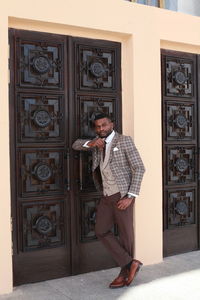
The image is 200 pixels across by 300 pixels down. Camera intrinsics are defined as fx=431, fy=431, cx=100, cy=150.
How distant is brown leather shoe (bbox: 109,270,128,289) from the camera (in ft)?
15.4

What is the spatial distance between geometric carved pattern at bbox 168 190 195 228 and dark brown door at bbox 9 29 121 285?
1.13 meters

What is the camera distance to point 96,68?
17.3 feet

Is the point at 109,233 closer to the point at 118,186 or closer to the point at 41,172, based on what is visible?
the point at 118,186

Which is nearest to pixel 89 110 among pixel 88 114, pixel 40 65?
pixel 88 114

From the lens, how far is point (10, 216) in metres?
4.58

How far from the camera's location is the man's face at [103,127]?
4.70m

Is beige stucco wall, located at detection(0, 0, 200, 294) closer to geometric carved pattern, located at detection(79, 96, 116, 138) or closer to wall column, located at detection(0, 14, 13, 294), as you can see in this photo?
geometric carved pattern, located at detection(79, 96, 116, 138)

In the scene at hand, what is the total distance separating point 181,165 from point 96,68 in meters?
1.84

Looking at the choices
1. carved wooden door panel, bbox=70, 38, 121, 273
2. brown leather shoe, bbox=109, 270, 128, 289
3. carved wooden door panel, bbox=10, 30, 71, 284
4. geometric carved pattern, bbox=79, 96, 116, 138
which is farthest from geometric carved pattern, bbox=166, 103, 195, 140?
brown leather shoe, bbox=109, 270, 128, 289

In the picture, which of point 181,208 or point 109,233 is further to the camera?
point 181,208

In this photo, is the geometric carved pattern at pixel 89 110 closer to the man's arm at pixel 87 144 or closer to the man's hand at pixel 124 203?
the man's arm at pixel 87 144

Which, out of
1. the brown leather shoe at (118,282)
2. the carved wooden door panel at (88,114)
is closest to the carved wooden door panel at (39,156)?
the carved wooden door panel at (88,114)

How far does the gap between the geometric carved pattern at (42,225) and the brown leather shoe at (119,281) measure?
79 centimetres

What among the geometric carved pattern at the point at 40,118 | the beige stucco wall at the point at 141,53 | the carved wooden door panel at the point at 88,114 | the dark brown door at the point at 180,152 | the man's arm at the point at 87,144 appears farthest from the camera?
the dark brown door at the point at 180,152
